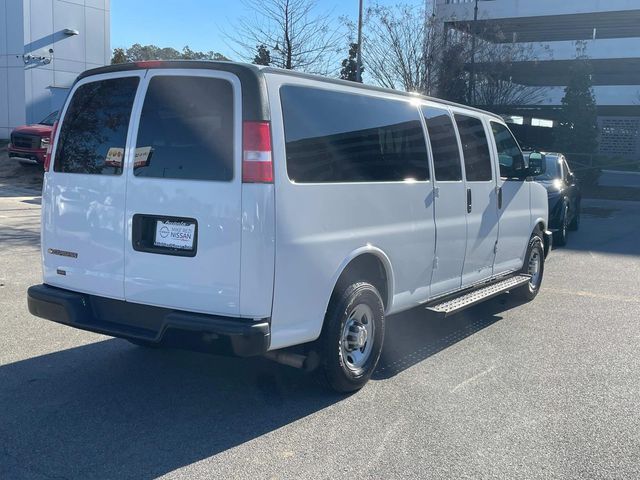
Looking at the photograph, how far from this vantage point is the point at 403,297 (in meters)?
5.56

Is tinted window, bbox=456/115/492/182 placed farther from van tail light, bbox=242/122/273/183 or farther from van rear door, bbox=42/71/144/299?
van rear door, bbox=42/71/144/299

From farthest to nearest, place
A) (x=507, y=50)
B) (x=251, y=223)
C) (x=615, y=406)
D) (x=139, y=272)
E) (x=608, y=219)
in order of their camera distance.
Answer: (x=507, y=50)
(x=608, y=219)
(x=615, y=406)
(x=139, y=272)
(x=251, y=223)

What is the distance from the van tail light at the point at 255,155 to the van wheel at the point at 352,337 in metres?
1.12

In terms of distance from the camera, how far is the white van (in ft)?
13.5

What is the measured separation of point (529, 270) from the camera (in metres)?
8.27

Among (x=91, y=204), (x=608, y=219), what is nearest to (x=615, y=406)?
(x=91, y=204)

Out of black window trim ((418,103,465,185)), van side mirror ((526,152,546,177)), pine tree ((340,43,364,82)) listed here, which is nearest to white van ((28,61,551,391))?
black window trim ((418,103,465,185))

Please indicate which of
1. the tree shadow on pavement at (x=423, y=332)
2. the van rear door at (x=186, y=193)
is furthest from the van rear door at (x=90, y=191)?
the tree shadow on pavement at (x=423, y=332)

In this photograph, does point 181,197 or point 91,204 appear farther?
point 91,204

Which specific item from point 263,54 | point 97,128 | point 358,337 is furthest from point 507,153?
point 263,54

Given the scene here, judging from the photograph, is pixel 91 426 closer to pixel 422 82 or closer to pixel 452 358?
pixel 452 358

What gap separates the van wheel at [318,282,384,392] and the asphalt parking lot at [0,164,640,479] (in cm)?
17

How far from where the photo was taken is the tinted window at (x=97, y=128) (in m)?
4.56

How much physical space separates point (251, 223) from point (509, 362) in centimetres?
294
